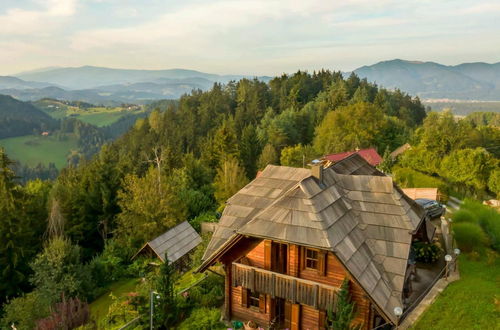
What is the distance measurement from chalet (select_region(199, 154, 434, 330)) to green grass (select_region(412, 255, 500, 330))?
4.50 feet

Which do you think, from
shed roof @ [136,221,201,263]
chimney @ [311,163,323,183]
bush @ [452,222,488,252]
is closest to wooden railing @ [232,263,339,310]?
chimney @ [311,163,323,183]

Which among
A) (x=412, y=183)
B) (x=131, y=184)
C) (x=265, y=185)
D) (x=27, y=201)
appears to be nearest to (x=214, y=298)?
(x=265, y=185)

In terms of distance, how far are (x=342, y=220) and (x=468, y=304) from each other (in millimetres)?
7505

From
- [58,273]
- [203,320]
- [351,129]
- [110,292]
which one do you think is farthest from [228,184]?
[203,320]

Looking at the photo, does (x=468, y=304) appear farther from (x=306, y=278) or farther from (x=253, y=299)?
(x=253, y=299)

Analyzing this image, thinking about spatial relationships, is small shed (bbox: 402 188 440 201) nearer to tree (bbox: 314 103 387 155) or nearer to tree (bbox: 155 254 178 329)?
tree (bbox: 155 254 178 329)

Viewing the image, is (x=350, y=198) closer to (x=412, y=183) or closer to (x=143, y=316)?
(x=143, y=316)

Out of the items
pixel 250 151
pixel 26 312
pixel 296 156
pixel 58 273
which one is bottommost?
pixel 26 312

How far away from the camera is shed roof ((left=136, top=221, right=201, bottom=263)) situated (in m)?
30.5

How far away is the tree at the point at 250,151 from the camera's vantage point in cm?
7119

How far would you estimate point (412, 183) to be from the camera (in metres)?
45.0

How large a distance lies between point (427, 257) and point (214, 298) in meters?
12.8

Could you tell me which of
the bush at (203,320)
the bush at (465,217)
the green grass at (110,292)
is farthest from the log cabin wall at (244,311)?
the bush at (465,217)

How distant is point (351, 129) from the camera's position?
63.8 m
